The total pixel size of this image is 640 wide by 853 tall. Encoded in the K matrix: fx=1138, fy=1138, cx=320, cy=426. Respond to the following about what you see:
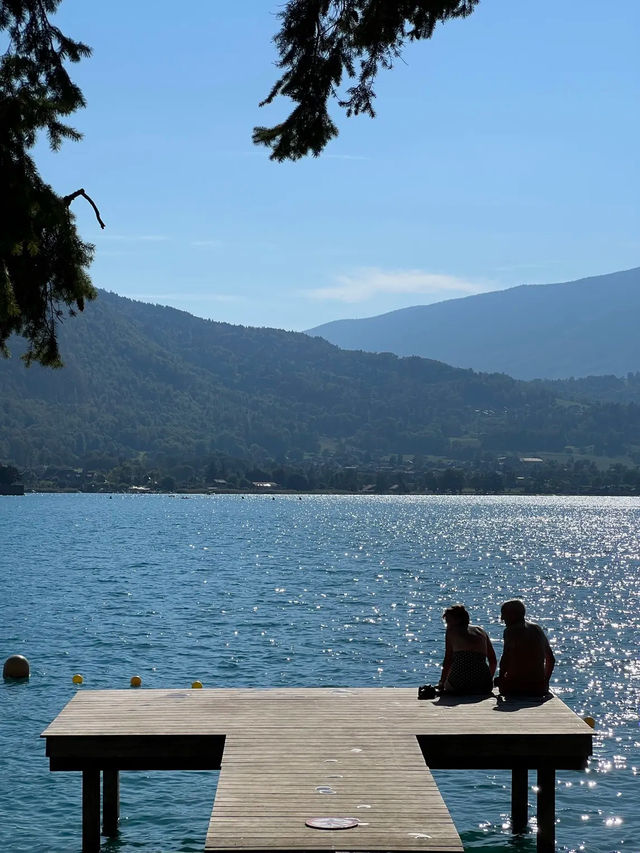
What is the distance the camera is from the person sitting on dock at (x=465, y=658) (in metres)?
17.6

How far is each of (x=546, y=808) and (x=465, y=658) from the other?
2464 millimetres

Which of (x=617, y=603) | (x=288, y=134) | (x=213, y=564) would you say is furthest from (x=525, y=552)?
(x=288, y=134)

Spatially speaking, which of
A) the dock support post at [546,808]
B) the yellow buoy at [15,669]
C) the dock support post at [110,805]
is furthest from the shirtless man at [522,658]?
the yellow buoy at [15,669]

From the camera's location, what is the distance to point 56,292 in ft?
44.7

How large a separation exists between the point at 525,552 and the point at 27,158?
115773mm

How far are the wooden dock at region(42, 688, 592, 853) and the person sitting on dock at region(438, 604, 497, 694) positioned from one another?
309mm

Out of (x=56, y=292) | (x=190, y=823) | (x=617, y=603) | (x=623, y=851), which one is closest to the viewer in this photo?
(x=56, y=292)

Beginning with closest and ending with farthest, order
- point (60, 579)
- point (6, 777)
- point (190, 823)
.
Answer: point (190, 823), point (6, 777), point (60, 579)

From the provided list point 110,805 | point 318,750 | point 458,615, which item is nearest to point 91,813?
point 110,805

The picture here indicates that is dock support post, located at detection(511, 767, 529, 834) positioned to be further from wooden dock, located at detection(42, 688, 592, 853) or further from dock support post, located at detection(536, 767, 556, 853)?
wooden dock, located at detection(42, 688, 592, 853)

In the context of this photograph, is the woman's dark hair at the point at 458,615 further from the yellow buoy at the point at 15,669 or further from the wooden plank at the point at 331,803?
the yellow buoy at the point at 15,669

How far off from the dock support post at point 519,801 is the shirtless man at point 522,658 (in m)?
3.73

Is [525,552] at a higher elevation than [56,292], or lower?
lower

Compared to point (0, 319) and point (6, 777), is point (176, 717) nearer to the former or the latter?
point (0, 319)
